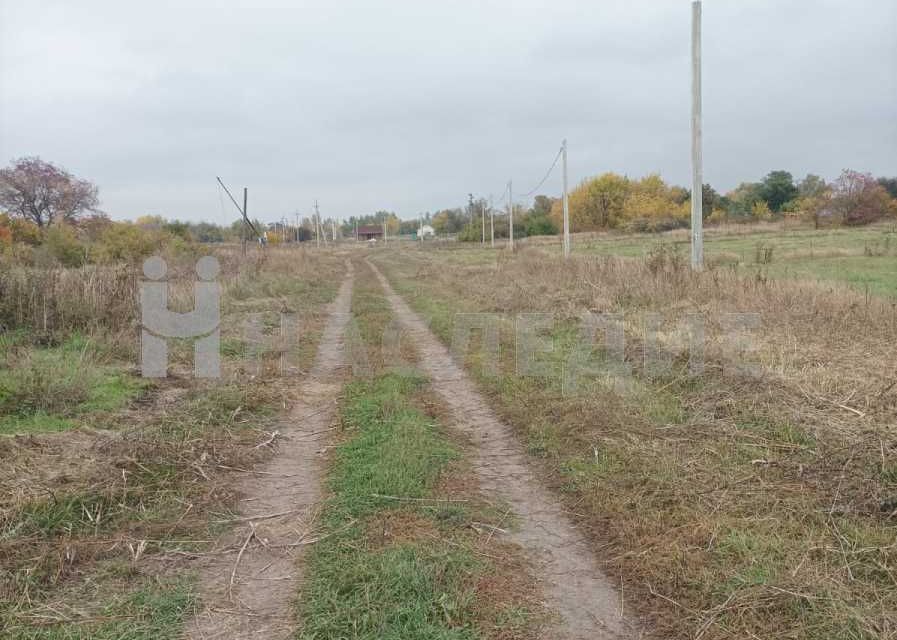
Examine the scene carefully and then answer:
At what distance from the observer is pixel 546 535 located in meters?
3.60

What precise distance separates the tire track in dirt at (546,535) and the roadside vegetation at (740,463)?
128 mm

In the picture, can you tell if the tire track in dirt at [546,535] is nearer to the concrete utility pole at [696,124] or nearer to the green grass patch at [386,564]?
the green grass patch at [386,564]

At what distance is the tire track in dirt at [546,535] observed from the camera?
110 inches

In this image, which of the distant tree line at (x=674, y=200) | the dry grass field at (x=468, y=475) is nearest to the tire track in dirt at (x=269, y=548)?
the dry grass field at (x=468, y=475)

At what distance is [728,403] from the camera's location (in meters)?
5.61

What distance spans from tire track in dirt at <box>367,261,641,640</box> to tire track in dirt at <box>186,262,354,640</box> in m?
1.22

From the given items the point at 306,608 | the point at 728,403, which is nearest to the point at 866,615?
the point at 306,608

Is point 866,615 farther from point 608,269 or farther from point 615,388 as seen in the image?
point 608,269

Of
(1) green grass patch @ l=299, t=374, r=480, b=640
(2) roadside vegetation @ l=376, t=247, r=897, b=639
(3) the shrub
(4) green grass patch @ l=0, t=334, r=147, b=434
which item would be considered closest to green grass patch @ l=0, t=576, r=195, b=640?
(1) green grass patch @ l=299, t=374, r=480, b=640

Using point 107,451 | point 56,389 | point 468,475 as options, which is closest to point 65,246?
point 56,389

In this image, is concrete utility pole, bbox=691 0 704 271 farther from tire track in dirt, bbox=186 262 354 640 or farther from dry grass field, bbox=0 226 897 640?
tire track in dirt, bbox=186 262 354 640

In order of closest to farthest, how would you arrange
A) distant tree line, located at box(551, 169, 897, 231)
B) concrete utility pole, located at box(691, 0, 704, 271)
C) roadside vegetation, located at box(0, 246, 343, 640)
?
roadside vegetation, located at box(0, 246, 343, 640), concrete utility pole, located at box(691, 0, 704, 271), distant tree line, located at box(551, 169, 897, 231)

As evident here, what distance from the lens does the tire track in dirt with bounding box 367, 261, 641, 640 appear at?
2.79 m

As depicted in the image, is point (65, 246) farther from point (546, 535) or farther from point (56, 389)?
point (546, 535)
